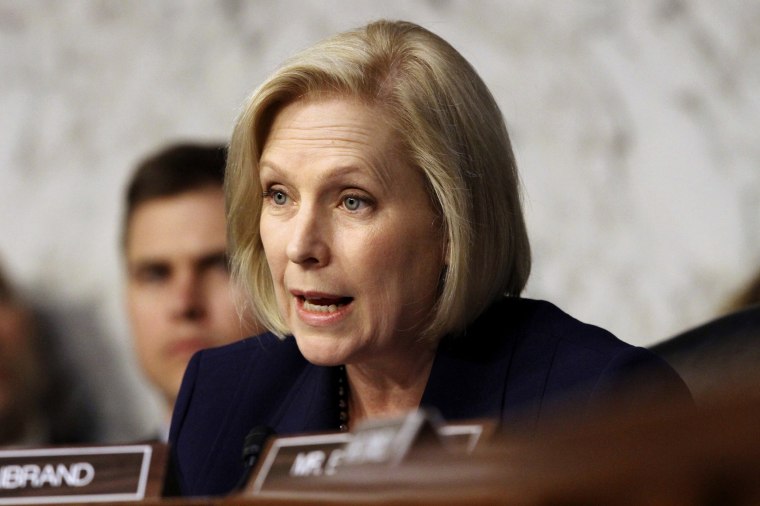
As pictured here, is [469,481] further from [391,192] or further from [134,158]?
[134,158]

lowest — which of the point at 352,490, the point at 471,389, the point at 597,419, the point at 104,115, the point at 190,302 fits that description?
the point at 190,302

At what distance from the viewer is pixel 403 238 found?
1.72 metres

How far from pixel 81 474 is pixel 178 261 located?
93.8 inches

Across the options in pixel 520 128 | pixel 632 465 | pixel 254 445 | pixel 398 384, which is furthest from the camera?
pixel 520 128

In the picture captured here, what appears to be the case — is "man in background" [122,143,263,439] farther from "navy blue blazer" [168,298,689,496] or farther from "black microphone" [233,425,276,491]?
"black microphone" [233,425,276,491]

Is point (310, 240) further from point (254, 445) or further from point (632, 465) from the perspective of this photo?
point (632, 465)

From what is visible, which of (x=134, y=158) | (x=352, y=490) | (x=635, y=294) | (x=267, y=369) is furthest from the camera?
(x=134, y=158)

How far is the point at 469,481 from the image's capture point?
827 millimetres

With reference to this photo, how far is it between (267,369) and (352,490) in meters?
1.13

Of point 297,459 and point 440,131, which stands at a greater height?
point 440,131

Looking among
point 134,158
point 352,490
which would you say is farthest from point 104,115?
point 352,490

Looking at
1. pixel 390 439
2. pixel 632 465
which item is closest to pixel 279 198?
pixel 390 439

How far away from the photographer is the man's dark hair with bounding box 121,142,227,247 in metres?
3.55

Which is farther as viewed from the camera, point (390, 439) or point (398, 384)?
point (398, 384)
